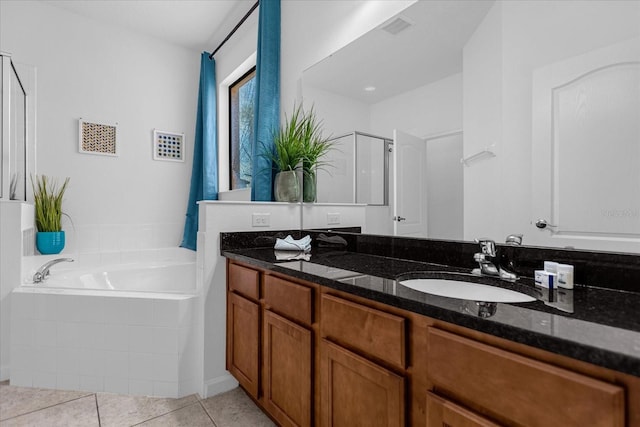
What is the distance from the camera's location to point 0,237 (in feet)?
6.46

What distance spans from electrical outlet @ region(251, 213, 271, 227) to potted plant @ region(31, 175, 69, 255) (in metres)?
1.93

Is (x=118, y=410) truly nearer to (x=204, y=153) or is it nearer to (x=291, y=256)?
(x=291, y=256)

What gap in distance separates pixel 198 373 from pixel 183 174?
2.32m

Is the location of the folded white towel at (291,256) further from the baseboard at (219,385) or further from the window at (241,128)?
the window at (241,128)

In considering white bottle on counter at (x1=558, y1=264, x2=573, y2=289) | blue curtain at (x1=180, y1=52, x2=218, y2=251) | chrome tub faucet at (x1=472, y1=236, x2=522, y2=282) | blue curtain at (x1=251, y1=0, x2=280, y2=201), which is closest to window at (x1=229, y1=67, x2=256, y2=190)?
blue curtain at (x1=180, y1=52, x2=218, y2=251)

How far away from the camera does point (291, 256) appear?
167 cm

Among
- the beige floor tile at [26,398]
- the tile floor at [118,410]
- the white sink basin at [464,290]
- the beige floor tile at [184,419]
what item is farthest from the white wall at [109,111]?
→ the white sink basin at [464,290]

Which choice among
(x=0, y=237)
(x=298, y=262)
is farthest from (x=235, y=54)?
(x=298, y=262)

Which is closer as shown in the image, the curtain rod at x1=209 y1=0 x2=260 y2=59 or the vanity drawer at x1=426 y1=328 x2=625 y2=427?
the vanity drawer at x1=426 y1=328 x2=625 y2=427

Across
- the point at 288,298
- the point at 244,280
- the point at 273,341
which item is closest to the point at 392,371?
the point at 288,298

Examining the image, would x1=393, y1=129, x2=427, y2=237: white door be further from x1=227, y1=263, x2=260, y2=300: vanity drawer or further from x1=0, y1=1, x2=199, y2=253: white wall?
x1=0, y1=1, x2=199, y2=253: white wall

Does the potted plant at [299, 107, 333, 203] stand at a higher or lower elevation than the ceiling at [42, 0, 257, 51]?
lower

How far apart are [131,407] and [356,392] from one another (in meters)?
1.38

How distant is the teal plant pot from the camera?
2731 millimetres
